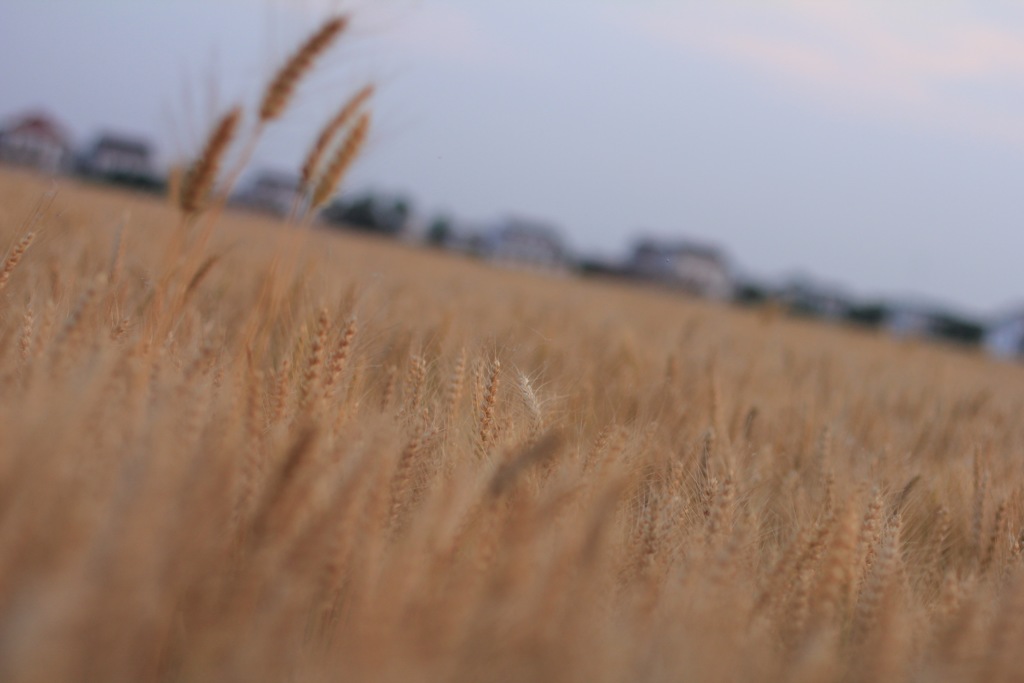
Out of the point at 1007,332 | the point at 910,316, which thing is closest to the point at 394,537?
the point at 910,316

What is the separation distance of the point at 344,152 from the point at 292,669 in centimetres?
102

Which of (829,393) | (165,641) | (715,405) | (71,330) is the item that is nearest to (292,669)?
(165,641)

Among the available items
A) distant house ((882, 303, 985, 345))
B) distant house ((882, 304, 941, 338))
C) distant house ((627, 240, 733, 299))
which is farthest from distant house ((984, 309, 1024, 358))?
distant house ((627, 240, 733, 299))

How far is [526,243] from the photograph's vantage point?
67062 mm

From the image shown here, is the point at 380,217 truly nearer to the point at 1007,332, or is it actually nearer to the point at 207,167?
Answer: the point at 1007,332

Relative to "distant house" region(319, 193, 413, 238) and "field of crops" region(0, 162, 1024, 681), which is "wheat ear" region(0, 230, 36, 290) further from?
"distant house" region(319, 193, 413, 238)

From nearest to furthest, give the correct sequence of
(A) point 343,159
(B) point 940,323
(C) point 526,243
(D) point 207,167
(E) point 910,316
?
(D) point 207,167, (A) point 343,159, (B) point 940,323, (E) point 910,316, (C) point 526,243

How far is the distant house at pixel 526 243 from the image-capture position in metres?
66.6

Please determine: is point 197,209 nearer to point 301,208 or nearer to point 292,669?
point 301,208

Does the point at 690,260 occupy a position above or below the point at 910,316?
above

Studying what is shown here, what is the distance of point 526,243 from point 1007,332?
32.7m

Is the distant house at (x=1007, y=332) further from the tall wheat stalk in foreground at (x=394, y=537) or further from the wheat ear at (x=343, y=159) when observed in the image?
the wheat ear at (x=343, y=159)

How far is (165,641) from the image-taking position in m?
0.87

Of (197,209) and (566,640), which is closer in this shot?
(566,640)
